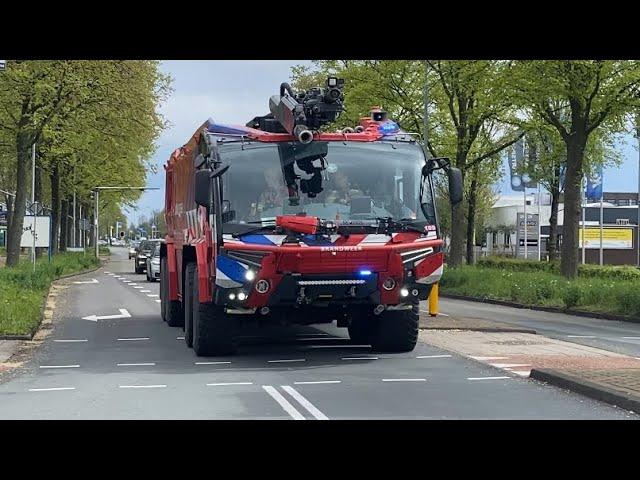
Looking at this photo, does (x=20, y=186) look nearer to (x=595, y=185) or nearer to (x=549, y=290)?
(x=549, y=290)

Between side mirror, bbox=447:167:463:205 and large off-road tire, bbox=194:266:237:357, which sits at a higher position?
side mirror, bbox=447:167:463:205

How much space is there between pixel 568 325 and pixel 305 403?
13595 millimetres

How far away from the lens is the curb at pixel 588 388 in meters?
9.80

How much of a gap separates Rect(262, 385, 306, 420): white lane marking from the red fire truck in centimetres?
193

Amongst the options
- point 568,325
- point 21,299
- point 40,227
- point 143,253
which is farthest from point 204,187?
point 143,253

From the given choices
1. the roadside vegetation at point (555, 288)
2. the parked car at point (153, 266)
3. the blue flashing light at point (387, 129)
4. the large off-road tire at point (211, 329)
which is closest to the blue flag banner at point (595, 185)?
the roadside vegetation at point (555, 288)

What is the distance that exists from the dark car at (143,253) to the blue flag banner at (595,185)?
66.0 ft

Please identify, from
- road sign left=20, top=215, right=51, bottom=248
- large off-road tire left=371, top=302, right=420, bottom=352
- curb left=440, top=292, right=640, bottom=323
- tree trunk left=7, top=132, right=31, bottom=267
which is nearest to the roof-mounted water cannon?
large off-road tire left=371, top=302, right=420, bottom=352

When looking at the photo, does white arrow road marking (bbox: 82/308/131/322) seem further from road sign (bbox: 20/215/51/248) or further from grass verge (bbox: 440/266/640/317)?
grass verge (bbox: 440/266/640/317)

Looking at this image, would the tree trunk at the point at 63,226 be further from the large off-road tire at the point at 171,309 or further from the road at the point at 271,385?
the road at the point at 271,385

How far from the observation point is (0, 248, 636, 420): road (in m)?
9.80

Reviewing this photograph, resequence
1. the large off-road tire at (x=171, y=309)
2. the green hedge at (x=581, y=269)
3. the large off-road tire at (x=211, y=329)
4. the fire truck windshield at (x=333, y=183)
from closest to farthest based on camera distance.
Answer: the fire truck windshield at (x=333, y=183)
the large off-road tire at (x=211, y=329)
the large off-road tire at (x=171, y=309)
the green hedge at (x=581, y=269)
